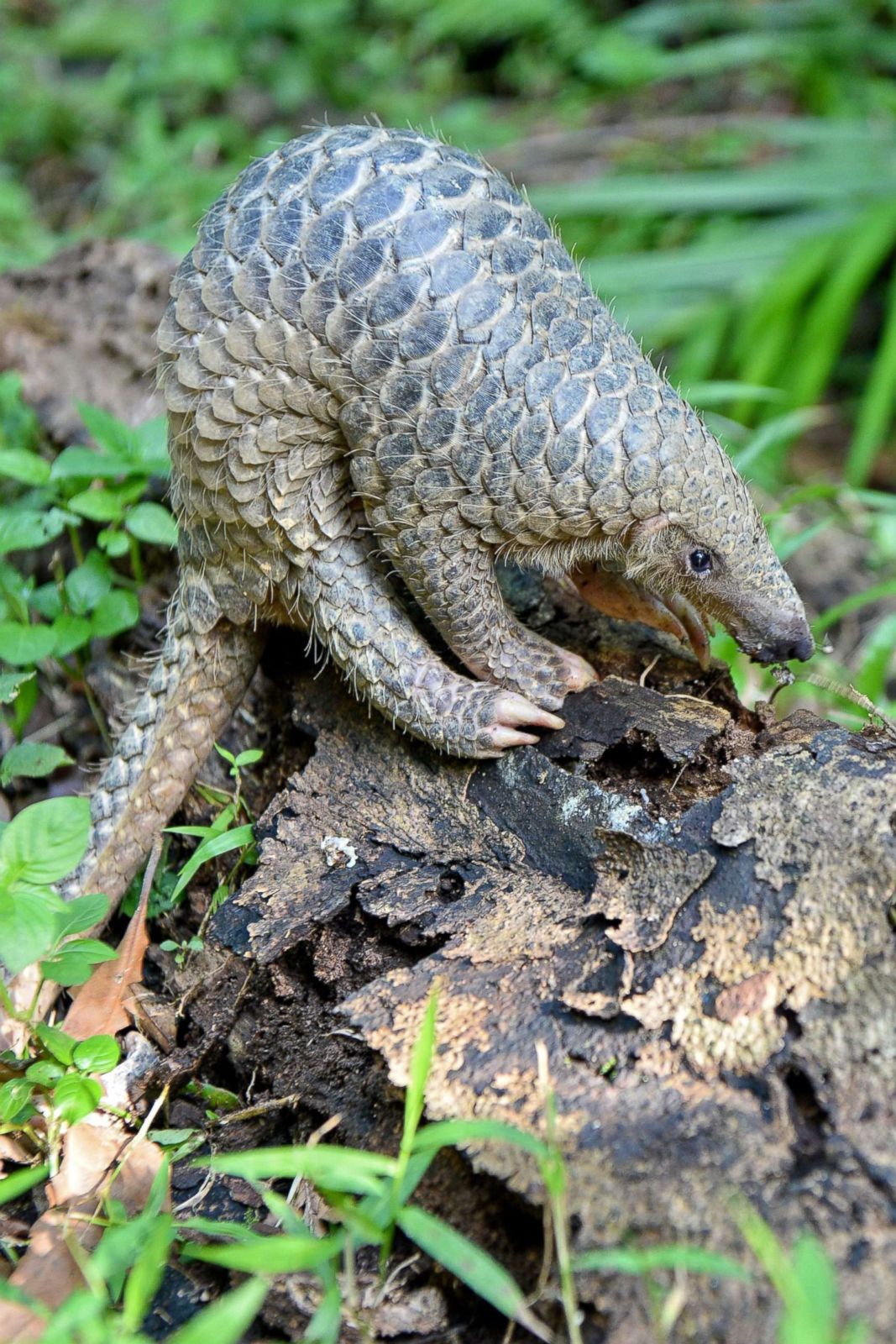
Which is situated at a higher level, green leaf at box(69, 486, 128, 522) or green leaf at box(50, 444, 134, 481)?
green leaf at box(50, 444, 134, 481)

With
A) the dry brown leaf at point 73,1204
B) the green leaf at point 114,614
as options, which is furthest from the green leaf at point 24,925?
the green leaf at point 114,614

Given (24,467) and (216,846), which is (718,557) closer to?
(216,846)

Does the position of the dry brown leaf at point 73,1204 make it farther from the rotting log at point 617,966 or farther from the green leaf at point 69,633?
the green leaf at point 69,633

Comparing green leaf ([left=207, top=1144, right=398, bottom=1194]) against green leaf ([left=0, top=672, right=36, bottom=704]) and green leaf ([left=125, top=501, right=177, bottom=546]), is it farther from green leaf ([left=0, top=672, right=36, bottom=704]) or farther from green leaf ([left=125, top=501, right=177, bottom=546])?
green leaf ([left=125, top=501, right=177, bottom=546])

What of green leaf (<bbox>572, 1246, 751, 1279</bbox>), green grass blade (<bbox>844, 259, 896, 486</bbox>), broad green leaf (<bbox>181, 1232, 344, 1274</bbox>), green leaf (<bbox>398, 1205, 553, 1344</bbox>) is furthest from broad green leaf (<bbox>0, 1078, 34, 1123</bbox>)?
green grass blade (<bbox>844, 259, 896, 486</bbox>)

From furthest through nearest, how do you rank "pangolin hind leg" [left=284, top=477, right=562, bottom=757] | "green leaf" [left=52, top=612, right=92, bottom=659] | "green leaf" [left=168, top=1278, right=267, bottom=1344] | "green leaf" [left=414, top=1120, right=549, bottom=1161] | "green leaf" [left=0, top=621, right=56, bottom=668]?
1. "green leaf" [left=52, top=612, right=92, bottom=659]
2. "green leaf" [left=0, top=621, right=56, bottom=668]
3. "pangolin hind leg" [left=284, top=477, right=562, bottom=757]
4. "green leaf" [left=414, top=1120, right=549, bottom=1161]
5. "green leaf" [left=168, top=1278, right=267, bottom=1344]

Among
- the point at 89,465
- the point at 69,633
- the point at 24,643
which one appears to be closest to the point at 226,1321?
the point at 24,643

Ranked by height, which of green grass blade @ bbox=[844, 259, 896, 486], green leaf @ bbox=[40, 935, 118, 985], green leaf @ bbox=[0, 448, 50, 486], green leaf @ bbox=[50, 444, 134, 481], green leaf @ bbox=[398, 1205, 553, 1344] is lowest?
green grass blade @ bbox=[844, 259, 896, 486]

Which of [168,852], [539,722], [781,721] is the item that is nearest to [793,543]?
[781,721]
